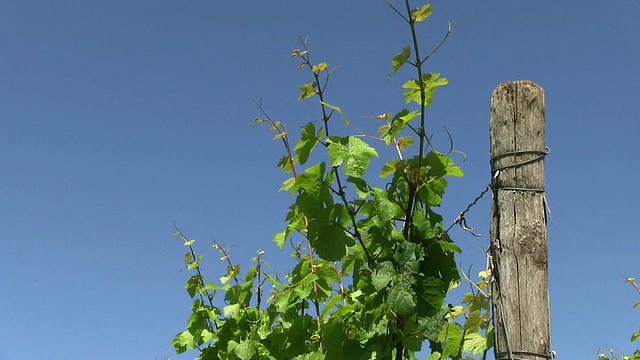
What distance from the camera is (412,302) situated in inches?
115

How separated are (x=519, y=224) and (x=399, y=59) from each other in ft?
2.50

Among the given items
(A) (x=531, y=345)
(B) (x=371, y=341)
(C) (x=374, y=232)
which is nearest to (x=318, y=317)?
(B) (x=371, y=341)

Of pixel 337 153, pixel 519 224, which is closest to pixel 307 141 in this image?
pixel 337 153

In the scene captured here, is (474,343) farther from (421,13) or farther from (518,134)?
(421,13)

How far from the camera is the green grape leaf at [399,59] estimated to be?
9.61 feet

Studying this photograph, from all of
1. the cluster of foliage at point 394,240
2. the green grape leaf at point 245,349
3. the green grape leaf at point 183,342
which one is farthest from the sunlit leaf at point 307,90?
the green grape leaf at point 183,342

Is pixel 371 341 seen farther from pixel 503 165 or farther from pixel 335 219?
pixel 503 165

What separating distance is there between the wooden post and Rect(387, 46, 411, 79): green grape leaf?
17.3 inches

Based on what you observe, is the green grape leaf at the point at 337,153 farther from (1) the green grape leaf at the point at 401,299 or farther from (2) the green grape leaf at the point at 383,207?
(1) the green grape leaf at the point at 401,299

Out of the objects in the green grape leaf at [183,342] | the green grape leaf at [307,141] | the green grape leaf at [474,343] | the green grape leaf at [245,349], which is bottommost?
the green grape leaf at [474,343]

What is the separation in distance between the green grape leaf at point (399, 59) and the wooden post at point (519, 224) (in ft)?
1.44

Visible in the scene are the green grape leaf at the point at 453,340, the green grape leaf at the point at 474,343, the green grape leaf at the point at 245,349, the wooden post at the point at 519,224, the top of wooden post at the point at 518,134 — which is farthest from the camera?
the green grape leaf at the point at 245,349

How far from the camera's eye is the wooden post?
287 cm

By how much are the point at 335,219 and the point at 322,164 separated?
9.1 inches
